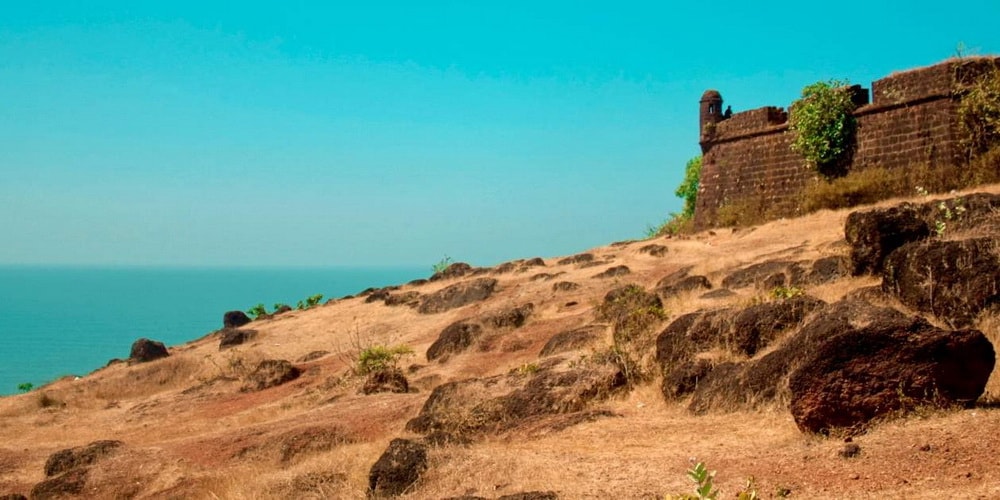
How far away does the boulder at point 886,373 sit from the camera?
7973mm

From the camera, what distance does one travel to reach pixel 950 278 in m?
10.6

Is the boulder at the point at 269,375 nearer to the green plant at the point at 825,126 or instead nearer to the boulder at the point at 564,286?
the boulder at the point at 564,286

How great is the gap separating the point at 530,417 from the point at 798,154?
20.8m

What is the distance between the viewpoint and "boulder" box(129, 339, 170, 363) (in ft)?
96.9

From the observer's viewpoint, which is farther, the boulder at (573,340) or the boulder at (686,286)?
the boulder at (686,286)

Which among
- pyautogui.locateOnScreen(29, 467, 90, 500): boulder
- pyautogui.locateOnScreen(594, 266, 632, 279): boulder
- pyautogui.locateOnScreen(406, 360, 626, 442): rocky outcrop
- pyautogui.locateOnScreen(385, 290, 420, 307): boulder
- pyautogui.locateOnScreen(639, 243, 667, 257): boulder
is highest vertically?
pyautogui.locateOnScreen(639, 243, 667, 257): boulder

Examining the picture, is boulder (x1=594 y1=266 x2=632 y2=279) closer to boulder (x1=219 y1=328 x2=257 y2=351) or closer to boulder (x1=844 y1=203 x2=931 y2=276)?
boulder (x1=844 y1=203 x2=931 y2=276)

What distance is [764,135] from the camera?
31.0m

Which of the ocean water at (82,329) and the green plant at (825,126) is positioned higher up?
the green plant at (825,126)

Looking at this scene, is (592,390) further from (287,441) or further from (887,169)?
(887,169)

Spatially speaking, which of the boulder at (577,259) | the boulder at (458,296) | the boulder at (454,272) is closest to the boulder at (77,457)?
the boulder at (458,296)

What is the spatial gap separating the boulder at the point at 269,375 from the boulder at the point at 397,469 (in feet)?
40.4

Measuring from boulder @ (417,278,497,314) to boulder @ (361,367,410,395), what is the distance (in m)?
10.4

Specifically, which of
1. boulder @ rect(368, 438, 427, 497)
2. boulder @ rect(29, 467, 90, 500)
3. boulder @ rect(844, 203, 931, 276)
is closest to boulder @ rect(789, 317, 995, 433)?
boulder @ rect(368, 438, 427, 497)
